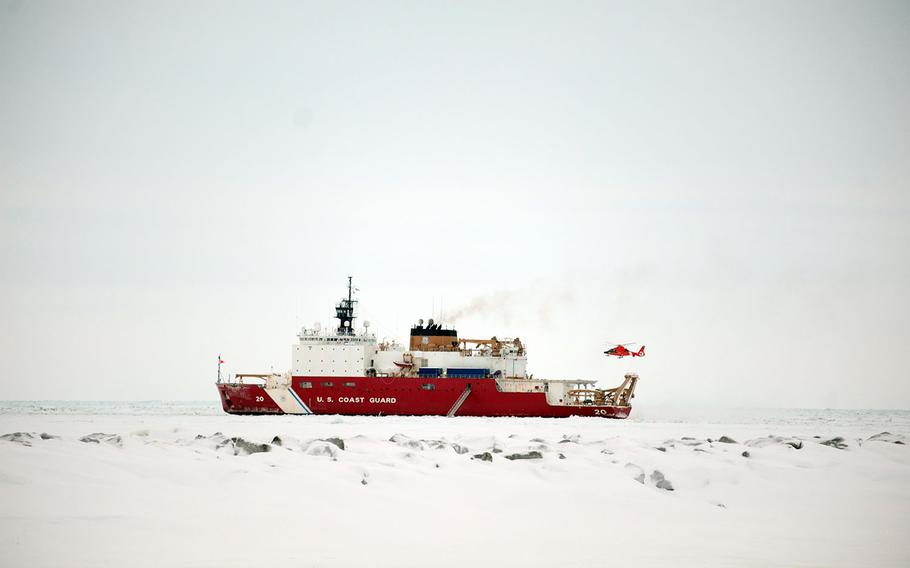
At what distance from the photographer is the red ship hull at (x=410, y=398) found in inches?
1754

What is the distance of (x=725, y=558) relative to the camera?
7.19 m

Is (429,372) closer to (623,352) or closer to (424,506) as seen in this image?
(623,352)

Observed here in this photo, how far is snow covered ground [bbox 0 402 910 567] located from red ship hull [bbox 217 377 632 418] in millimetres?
32358

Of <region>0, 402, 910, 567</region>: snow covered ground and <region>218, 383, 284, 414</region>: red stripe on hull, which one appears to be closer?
<region>0, 402, 910, 567</region>: snow covered ground

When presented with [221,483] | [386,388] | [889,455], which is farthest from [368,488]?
[386,388]

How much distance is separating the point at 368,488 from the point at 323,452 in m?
2.01

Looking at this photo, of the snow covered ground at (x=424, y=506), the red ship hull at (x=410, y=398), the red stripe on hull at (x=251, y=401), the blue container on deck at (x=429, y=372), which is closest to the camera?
the snow covered ground at (x=424, y=506)

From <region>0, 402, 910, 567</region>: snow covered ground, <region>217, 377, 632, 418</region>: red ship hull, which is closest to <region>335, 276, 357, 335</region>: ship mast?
<region>217, 377, 632, 418</region>: red ship hull

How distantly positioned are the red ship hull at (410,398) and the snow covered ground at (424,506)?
1274 inches

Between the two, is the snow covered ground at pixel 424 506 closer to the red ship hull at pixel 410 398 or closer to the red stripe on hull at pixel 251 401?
the red ship hull at pixel 410 398

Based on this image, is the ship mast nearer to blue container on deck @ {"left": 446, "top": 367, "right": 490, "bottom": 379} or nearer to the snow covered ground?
blue container on deck @ {"left": 446, "top": 367, "right": 490, "bottom": 379}

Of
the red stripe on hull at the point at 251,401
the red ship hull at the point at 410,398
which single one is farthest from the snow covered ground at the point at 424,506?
the red stripe on hull at the point at 251,401

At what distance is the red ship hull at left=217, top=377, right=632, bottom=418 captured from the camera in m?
44.6

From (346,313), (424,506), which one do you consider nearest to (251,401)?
(346,313)
